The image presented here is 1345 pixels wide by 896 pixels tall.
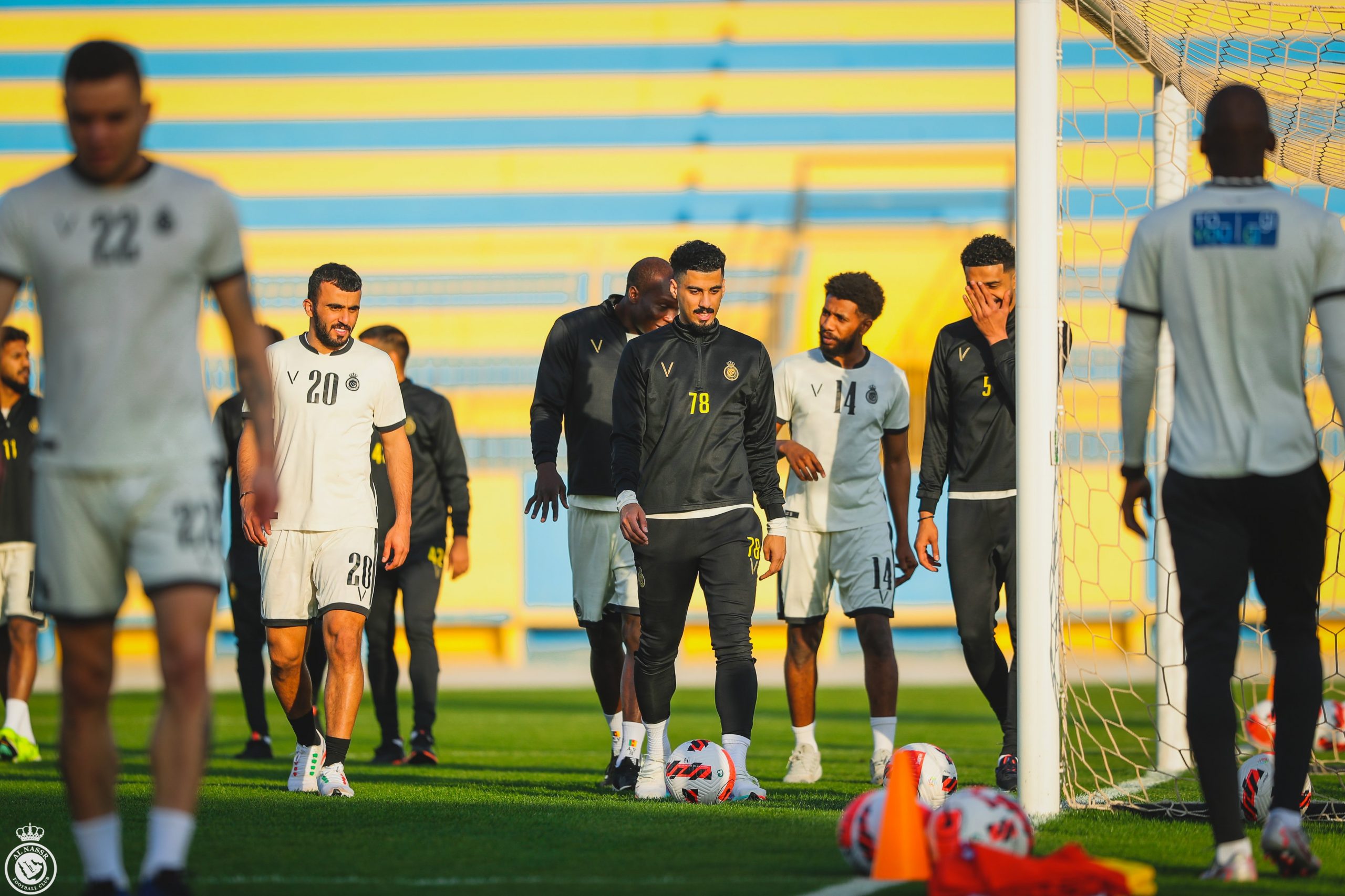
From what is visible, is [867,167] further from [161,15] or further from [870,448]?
[870,448]

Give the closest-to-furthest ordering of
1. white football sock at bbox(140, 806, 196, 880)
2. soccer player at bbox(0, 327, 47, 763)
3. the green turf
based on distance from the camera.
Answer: white football sock at bbox(140, 806, 196, 880)
the green turf
soccer player at bbox(0, 327, 47, 763)

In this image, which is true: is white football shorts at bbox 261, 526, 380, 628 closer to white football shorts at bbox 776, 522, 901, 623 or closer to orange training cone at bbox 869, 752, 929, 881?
white football shorts at bbox 776, 522, 901, 623

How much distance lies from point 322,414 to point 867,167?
55.3ft

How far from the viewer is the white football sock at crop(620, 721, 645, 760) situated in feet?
21.8

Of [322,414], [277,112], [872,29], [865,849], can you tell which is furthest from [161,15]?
[865,849]

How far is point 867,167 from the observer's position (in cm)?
2209

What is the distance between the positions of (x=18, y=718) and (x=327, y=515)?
306 cm

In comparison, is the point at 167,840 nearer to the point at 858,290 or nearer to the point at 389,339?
the point at 858,290

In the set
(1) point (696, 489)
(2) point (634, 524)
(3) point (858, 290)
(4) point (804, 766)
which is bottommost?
(4) point (804, 766)

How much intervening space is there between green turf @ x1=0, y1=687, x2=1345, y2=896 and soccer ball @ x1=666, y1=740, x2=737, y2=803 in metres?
0.13

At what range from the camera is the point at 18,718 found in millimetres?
8141

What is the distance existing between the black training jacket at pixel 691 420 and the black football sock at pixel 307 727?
174 centimetres

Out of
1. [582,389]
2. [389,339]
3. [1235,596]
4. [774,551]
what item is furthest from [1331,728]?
[389,339]

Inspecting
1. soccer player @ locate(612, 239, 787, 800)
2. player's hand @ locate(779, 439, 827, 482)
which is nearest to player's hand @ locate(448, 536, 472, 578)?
Answer: player's hand @ locate(779, 439, 827, 482)
